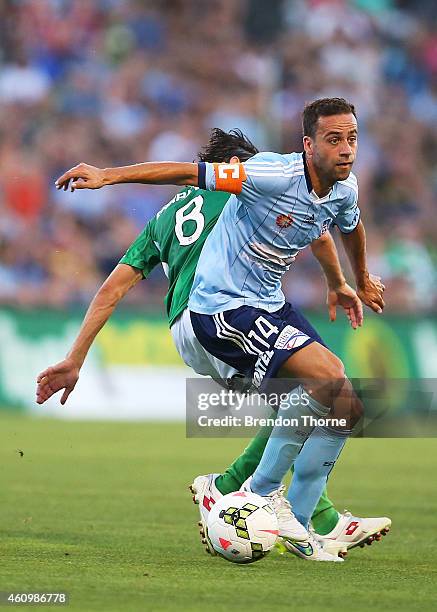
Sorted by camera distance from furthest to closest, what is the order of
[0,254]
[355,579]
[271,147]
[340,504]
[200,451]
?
[271,147] < [0,254] < [200,451] < [340,504] < [355,579]

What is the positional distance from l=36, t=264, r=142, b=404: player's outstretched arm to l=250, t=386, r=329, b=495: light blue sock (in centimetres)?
107

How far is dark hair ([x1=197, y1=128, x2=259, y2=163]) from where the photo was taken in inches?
299

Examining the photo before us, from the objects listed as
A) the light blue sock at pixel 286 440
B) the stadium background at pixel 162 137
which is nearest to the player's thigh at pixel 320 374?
the light blue sock at pixel 286 440

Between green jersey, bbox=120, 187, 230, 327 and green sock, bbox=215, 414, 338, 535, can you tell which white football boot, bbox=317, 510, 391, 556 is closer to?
green sock, bbox=215, 414, 338, 535

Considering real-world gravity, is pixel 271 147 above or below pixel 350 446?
above

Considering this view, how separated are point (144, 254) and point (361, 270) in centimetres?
125

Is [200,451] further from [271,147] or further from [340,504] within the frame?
[271,147]

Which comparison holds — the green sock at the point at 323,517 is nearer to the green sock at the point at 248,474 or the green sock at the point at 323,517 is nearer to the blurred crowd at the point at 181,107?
the green sock at the point at 248,474

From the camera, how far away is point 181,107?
1872cm

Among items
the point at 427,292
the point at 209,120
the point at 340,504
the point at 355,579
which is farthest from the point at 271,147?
the point at 355,579

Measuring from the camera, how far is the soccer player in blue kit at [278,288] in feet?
20.6

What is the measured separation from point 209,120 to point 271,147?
1.34 metres

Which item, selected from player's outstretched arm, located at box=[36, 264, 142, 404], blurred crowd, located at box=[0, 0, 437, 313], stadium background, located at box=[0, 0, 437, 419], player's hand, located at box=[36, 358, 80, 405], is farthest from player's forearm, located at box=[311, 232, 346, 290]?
blurred crowd, located at box=[0, 0, 437, 313]

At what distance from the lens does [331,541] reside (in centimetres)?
691
